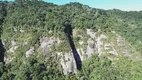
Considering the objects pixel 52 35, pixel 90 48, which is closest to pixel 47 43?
pixel 52 35

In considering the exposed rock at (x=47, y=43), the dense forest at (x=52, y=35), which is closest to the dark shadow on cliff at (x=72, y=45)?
the dense forest at (x=52, y=35)

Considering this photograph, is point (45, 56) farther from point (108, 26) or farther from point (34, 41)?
point (108, 26)

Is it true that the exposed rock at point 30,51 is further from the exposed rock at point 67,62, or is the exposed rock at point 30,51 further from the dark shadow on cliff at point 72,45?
the dark shadow on cliff at point 72,45

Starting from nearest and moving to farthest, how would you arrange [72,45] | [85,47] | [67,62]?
[67,62] < [85,47] < [72,45]

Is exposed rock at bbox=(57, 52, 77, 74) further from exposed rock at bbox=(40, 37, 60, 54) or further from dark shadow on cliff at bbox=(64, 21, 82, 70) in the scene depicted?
exposed rock at bbox=(40, 37, 60, 54)

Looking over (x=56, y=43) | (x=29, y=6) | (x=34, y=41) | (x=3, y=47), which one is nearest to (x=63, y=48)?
(x=56, y=43)

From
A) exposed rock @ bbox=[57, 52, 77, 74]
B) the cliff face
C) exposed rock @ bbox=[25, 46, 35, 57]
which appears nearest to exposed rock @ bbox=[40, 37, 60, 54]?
the cliff face

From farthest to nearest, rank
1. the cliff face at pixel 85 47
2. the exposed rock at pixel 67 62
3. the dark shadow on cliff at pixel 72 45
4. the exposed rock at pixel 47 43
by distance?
the dark shadow on cliff at pixel 72 45
the exposed rock at pixel 47 43
the cliff face at pixel 85 47
the exposed rock at pixel 67 62

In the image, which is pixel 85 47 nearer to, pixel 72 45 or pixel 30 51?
pixel 72 45

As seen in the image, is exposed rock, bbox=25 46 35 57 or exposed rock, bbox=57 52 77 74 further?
exposed rock, bbox=25 46 35 57
